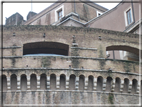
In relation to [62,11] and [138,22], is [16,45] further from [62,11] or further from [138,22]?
[62,11]

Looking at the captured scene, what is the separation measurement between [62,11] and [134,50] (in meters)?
9.69

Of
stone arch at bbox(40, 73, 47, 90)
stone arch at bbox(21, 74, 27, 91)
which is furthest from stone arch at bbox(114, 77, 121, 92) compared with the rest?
stone arch at bbox(21, 74, 27, 91)

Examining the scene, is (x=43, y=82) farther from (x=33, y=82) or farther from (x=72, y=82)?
(x=72, y=82)

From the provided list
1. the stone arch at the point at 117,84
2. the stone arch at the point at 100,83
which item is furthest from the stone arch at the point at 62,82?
the stone arch at the point at 117,84

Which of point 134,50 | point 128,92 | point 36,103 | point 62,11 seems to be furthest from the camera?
point 62,11

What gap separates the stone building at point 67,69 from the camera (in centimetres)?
1698

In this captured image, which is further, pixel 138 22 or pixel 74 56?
pixel 138 22

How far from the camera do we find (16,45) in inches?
712

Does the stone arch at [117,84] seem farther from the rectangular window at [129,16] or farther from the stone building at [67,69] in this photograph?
the rectangular window at [129,16]

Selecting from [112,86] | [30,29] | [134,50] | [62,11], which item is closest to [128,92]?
[112,86]

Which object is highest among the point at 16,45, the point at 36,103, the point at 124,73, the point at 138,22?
the point at 138,22

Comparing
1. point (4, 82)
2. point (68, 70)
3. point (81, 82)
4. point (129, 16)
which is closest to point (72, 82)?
point (81, 82)

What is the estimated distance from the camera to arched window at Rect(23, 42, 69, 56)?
18.5 m

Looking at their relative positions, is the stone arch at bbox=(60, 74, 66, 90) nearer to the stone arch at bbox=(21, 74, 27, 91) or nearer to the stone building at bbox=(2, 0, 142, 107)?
the stone building at bbox=(2, 0, 142, 107)
